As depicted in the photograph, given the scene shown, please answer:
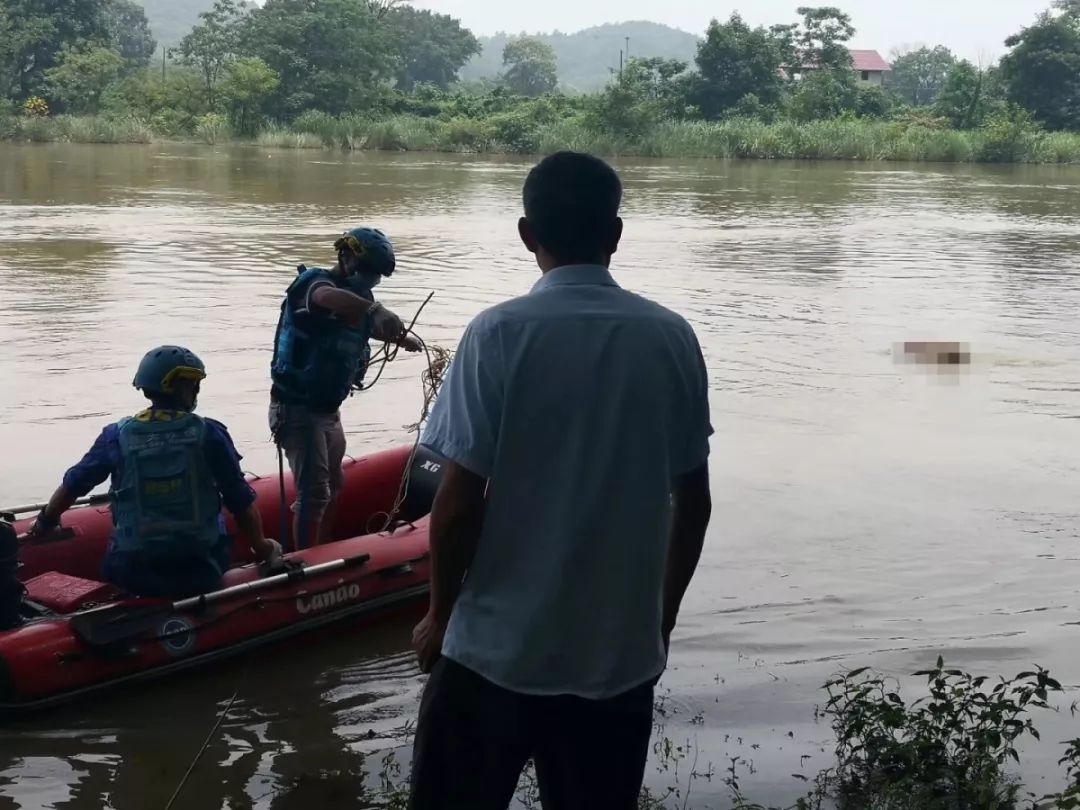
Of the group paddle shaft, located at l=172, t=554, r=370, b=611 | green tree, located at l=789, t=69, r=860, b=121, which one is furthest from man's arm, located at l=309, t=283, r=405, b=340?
green tree, located at l=789, t=69, r=860, b=121

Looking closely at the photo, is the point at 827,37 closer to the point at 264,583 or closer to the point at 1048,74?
the point at 1048,74

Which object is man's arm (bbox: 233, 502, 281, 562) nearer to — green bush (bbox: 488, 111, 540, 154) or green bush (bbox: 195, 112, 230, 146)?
green bush (bbox: 488, 111, 540, 154)

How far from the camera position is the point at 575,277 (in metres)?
2.27

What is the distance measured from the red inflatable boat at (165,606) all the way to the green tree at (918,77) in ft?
264

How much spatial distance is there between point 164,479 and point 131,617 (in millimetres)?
498

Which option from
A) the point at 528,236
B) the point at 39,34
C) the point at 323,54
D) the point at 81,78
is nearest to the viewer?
the point at 528,236

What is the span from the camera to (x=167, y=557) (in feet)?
14.9

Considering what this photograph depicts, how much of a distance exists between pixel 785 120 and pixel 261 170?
23743 millimetres

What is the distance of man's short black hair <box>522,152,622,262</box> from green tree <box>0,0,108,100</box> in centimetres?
5570

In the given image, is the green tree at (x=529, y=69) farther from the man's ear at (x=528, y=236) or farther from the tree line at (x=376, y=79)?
the man's ear at (x=528, y=236)

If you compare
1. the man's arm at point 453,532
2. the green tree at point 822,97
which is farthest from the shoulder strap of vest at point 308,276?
→ the green tree at point 822,97

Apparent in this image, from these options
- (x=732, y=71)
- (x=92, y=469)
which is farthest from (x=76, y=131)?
(x=92, y=469)

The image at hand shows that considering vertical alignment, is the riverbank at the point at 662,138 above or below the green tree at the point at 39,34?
below

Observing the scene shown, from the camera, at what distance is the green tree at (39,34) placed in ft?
175
